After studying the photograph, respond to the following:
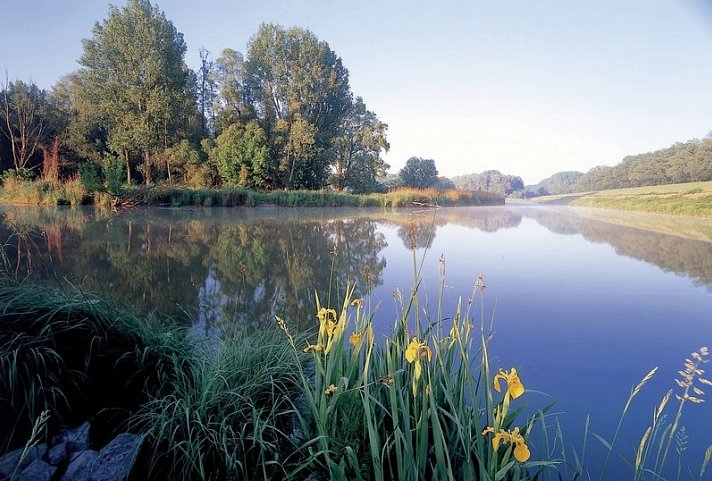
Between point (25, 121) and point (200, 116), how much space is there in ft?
36.5

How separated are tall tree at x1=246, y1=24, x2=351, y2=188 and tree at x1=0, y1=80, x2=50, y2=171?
10225 millimetres

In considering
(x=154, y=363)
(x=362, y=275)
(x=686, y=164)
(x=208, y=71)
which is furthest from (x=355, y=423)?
(x=208, y=71)

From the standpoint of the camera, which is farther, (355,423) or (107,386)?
(107,386)

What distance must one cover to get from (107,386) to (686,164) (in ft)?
85.0

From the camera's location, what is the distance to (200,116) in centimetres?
2384

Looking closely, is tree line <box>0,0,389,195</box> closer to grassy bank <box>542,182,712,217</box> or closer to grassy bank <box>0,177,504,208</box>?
grassy bank <box>0,177,504,208</box>

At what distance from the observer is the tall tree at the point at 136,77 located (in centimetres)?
1628

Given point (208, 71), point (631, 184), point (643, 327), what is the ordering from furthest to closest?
point (631, 184), point (208, 71), point (643, 327)

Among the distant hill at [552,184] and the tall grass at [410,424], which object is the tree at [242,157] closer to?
the tall grass at [410,424]

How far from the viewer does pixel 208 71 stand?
80.3 feet

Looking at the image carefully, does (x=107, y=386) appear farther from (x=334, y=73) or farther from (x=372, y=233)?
(x=334, y=73)

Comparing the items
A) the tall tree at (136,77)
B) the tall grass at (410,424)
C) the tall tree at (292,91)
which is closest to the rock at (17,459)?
the tall grass at (410,424)

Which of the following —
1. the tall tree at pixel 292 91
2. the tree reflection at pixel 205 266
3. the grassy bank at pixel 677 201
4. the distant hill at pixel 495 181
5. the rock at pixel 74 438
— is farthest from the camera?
the distant hill at pixel 495 181

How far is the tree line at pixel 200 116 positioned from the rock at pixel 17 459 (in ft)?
54.2
